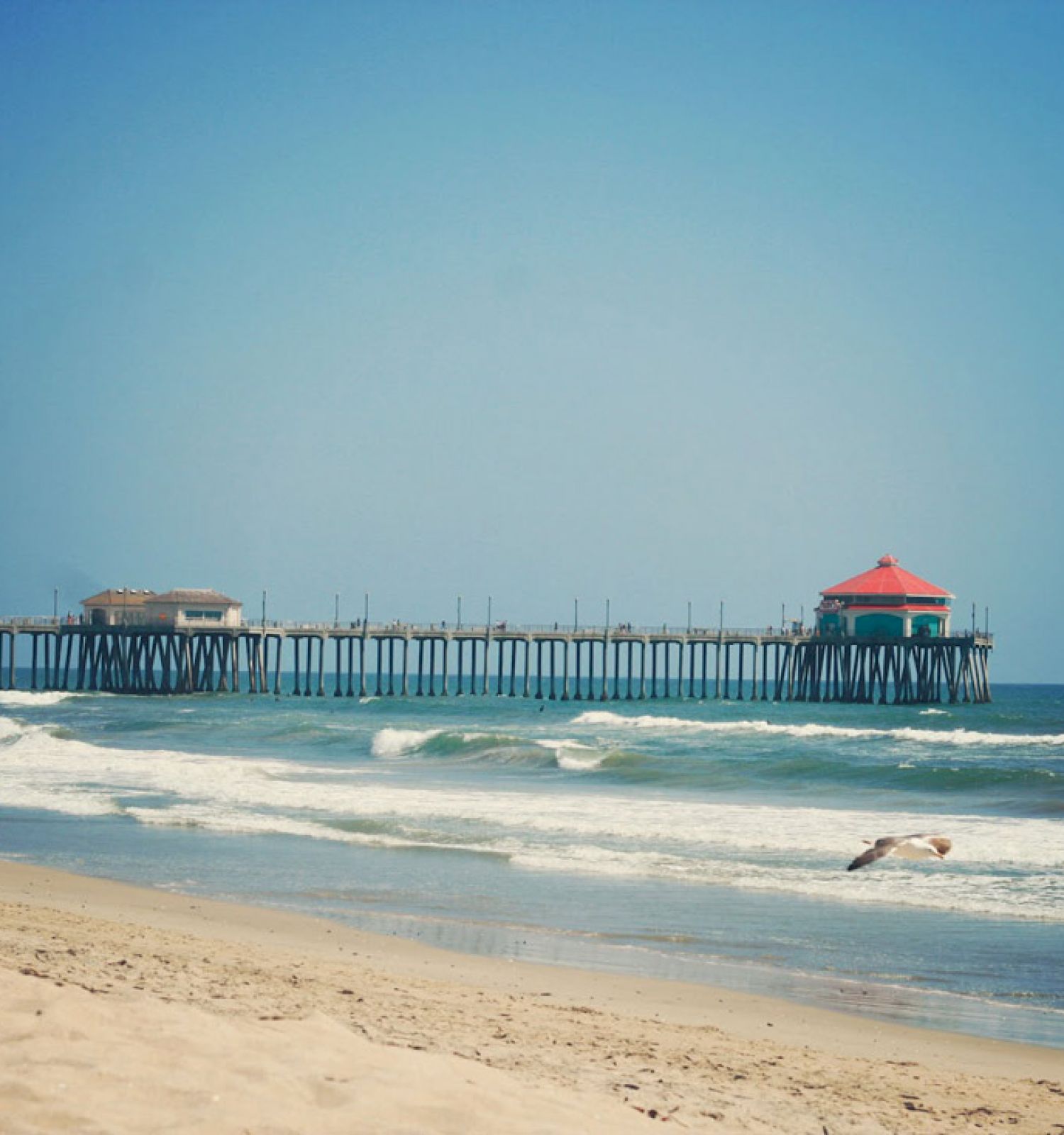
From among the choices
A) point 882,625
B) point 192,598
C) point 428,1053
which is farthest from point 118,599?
point 428,1053

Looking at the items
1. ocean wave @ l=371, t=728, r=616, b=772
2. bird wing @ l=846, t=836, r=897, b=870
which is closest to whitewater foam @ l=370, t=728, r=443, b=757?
ocean wave @ l=371, t=728, r=616, b=772

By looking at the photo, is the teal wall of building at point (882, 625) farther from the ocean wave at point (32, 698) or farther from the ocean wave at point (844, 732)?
the ocean wave at point (32, 698)

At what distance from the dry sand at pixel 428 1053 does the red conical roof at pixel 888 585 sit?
5794cm

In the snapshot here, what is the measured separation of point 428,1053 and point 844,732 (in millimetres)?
36833

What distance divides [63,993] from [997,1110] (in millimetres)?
4617

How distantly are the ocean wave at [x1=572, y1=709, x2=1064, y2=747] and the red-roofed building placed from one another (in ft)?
54.6

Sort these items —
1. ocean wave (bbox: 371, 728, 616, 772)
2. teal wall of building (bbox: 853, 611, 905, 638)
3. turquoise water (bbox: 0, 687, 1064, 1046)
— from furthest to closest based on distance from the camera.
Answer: teal wall of building (bbox: 853, 611, 905, 638) → ocean wave (bbox: 371, 728, 616, 772) → turquoise water (bbox: 0, 687, 1064, 1046)

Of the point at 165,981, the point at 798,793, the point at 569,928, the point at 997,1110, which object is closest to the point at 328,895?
the point at 569,928

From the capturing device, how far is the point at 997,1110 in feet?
22.4

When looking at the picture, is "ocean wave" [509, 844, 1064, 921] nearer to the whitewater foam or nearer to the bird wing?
the bird wing

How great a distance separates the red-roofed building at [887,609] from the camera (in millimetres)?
65125

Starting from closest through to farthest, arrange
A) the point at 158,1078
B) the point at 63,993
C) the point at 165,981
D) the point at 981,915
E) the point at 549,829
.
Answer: the point at 158,1078, the point at 63,993, the point at 165,981, the point at 981,915, the point at 549,829

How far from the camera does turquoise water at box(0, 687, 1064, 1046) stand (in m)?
10.8

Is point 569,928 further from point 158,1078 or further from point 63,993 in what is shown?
point 158,1078
